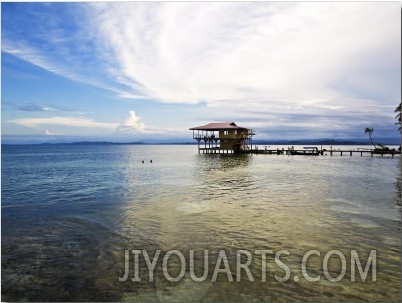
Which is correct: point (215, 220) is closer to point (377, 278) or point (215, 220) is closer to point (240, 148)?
point (377, 278)

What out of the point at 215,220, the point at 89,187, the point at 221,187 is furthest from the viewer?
the point at 89,187

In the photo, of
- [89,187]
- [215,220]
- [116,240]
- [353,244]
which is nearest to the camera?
[353,244]

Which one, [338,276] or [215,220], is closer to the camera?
[338,276]

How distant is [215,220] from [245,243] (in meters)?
3.48

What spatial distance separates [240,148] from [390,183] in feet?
149

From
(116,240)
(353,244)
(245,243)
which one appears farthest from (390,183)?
(116,240)

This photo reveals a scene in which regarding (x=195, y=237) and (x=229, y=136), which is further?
(x=229, y=136)

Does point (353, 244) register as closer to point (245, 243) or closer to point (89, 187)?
point (245, 243)

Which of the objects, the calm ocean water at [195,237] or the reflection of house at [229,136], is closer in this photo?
the calm ocean water at [195,237]

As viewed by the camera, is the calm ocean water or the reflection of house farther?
the reflection of house

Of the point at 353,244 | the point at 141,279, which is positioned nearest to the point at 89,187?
the point at 141,279

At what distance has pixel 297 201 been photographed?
19609mm

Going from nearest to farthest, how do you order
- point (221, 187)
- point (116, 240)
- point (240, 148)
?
point (116, 240)
point (221, 187)
point (240, 148)

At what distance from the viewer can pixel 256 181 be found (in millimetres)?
28734
